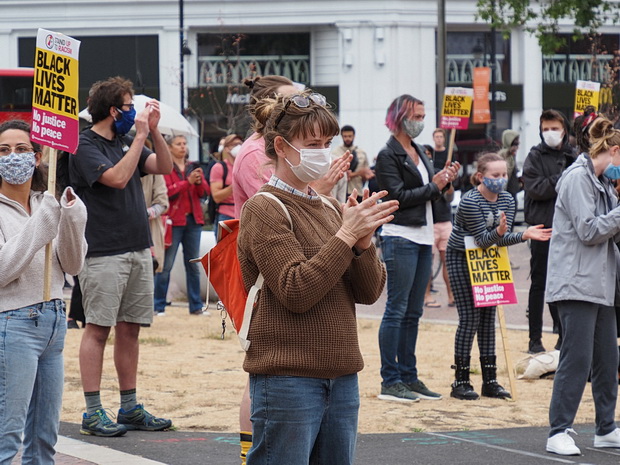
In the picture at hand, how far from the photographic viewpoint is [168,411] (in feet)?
25.6

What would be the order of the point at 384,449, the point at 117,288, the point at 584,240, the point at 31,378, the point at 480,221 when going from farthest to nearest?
the point at 480,221 → the point at 117,288 → the point at 384,449 → the point at 584,240 → the point at 31,378

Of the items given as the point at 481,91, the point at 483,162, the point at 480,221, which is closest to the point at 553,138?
the point at 483,162

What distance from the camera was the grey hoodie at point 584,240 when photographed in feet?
20.9

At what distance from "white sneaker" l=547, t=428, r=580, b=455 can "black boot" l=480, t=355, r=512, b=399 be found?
70.8 inches

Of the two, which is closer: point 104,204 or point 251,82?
point 251,82

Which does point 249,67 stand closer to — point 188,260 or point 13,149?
point 188,260

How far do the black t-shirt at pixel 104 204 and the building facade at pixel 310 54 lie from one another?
1294 inches

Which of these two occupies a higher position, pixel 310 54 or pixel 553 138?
pixel 310 54

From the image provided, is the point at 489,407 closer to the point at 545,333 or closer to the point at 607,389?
the point at 607,389

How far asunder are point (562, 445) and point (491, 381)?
1939mm

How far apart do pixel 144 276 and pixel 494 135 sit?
34246 millimetres

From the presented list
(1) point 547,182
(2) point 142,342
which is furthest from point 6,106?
(1) point 547,182

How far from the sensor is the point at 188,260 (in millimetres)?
13078

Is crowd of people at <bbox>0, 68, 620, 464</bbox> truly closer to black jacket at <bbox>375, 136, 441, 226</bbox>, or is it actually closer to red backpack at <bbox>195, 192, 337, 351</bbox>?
black jacket at <bbox>375, 136, 441, 226</bbox>
